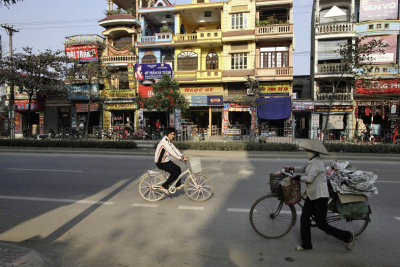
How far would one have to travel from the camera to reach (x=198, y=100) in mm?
24625

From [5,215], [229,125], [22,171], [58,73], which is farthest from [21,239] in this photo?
[58,73]

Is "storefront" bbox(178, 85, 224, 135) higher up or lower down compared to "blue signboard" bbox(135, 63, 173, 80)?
lower down

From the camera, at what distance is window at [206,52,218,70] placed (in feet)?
82.4

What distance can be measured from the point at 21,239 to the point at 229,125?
807 inches

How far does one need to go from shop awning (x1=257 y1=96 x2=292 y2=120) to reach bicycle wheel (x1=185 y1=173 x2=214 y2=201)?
17.8m

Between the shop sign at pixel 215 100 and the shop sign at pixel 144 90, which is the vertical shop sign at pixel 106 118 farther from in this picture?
the shop sign at pixel 215 100

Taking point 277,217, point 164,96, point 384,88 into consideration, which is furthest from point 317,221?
point 384,88

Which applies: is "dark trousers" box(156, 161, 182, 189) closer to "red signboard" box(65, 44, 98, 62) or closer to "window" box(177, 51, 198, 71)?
"window" box(177, 51, 198, 71)

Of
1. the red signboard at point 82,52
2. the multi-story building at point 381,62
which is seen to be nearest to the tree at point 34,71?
the red signboard at point 82,52

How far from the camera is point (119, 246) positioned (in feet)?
12.3

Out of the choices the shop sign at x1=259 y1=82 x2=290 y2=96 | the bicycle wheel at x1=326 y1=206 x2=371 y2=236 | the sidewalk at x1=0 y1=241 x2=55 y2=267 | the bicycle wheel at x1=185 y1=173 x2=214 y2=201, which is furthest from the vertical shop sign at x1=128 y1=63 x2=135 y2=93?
the bicycle wheel at x1=326 y1=206 x2=371 y2=236

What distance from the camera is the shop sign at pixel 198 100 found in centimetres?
2451

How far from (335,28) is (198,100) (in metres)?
13.4

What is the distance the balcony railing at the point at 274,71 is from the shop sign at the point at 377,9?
7464 mm
